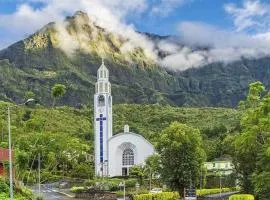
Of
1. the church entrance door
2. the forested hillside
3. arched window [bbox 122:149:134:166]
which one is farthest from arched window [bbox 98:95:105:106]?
the church entrance door

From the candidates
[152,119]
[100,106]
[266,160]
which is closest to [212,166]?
[100,106]

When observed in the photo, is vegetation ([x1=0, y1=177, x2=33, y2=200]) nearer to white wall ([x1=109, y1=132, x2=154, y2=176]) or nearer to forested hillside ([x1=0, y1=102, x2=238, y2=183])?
forested hillside ([x1=0, y1=102, x2=238, y2=183])

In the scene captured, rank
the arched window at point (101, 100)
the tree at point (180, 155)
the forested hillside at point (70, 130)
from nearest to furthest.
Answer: the tree at point (180, 155), the forested hillside at point (70, 130), the arched window at point (101, 100)

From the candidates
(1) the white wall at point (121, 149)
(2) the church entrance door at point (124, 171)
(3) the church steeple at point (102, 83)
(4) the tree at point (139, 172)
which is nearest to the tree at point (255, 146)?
(4) the tree at point (139, 172)

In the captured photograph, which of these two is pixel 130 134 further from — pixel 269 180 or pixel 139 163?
pixel 269 180

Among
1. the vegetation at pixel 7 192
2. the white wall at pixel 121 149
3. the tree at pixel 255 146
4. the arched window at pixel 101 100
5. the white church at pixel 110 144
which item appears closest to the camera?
the vegetation at pixel 7 192

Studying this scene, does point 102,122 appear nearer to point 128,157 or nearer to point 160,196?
point 128,157

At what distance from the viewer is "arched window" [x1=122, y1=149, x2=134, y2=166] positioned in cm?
11269

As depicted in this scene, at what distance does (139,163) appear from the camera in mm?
109500

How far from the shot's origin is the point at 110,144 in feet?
365

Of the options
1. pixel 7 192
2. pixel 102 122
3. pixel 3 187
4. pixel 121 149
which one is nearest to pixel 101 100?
pixel 102 122

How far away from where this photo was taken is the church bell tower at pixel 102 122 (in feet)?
360

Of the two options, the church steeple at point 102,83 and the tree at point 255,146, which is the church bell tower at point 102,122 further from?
the tree at point 255,146

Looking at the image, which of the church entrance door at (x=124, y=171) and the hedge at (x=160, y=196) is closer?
the hedge at (x=160, y=196)
